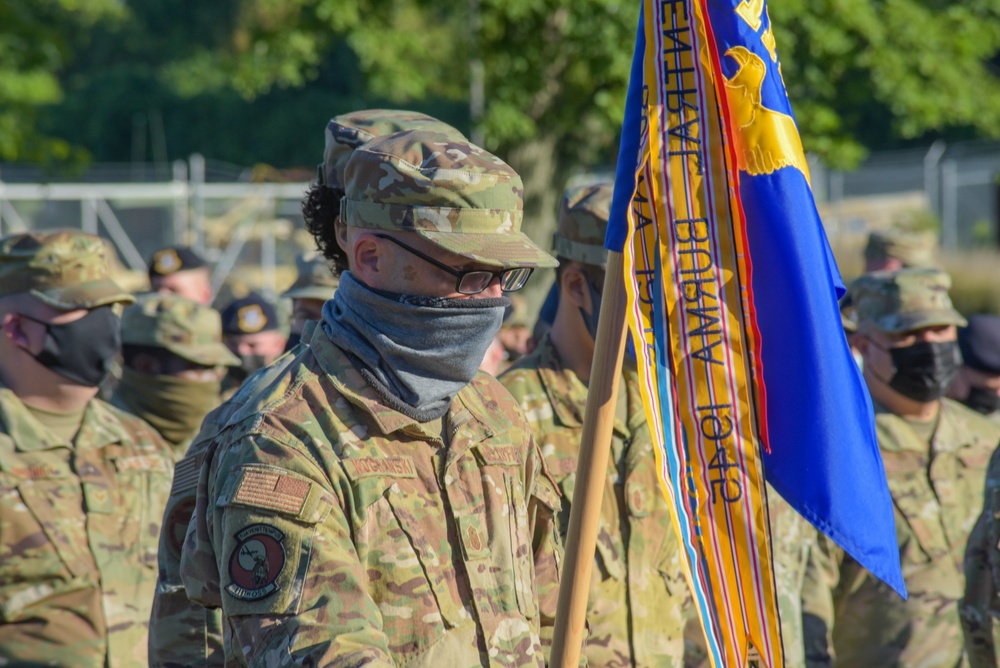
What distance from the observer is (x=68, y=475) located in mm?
4320

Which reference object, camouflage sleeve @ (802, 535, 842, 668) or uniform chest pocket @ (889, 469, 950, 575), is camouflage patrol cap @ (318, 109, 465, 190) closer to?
camouflage sleeve @ (802, 535, 842, 668)

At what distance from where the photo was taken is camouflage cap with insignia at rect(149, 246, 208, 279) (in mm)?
8016

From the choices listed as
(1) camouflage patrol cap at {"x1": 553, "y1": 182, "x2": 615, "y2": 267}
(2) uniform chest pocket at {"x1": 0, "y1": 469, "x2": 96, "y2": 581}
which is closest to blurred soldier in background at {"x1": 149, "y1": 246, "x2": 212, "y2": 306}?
(2) uniform chest pocket at {"x1": 0, "y1": 469, "x2": 96, "y2": 581}

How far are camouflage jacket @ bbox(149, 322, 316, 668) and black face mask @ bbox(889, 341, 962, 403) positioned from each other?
3.36 meters

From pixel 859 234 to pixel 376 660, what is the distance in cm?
2097

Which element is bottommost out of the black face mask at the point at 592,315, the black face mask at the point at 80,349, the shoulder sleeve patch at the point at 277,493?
the black face mask at the point at 80,349

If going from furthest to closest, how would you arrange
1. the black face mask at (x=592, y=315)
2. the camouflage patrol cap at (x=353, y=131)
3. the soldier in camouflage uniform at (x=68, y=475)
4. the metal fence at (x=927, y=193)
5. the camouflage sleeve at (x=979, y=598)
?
the metal fence at (x=927, y=193)
the camouflage sleeve at (x=979, y=598)
the black face mask at (x=592, y=315)
the soldier in camouflage uniform at (x=68, y=475)
the camouflage patrol cap at (x=353, y=131)

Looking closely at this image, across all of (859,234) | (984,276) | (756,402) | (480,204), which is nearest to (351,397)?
(480,204)

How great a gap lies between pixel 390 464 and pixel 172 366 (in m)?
3.00

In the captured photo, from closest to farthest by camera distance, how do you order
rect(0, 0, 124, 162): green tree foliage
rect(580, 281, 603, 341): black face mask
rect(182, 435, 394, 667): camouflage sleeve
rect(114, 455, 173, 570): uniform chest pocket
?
rect(182, 435, 394, 667): camouflage sleeve, rect(580, 281, 603, 341): black face mask, rect(114, 455, 173, 570): uniform chest pocket, rect(0, 0, 124, 162): green tree foliage

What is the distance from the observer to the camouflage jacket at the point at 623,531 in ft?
13.1

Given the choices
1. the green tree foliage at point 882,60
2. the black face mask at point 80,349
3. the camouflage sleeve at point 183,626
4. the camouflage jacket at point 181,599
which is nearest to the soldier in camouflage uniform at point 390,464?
the camouflage jacket at point 181,599

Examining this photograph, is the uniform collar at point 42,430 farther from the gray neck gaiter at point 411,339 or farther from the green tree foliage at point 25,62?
the green tree foliage at point 25,62

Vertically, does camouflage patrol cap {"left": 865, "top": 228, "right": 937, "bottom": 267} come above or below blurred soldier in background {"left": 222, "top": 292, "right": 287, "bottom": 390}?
above
